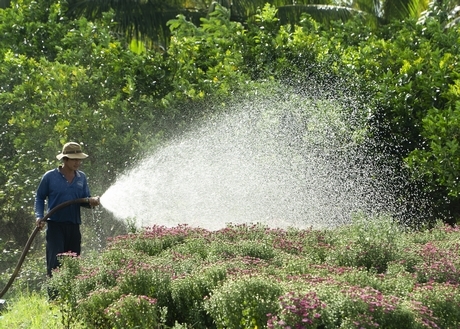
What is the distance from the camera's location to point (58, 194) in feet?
28.8

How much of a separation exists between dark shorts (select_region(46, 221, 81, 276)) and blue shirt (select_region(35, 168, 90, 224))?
3.8 inches

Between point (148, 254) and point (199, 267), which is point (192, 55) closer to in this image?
point (148, 254)

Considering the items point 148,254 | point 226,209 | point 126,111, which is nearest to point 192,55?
point 126,111

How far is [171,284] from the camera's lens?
654cm

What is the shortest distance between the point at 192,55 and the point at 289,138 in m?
1.84

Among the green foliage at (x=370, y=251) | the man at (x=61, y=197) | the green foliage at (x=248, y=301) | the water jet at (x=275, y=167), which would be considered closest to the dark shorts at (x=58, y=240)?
the man at (x=61, y=197)

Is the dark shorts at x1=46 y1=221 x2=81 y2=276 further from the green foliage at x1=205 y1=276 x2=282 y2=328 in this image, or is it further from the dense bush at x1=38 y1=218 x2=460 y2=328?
the green foliage at x1=205 y1=276 x2=282 y2=328

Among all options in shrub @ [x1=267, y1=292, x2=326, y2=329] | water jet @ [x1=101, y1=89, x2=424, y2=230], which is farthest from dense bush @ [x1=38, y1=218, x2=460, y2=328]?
water jet @ [x1=101, y1=89, x2=424, y2=230]

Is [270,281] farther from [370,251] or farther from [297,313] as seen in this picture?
[370,251]

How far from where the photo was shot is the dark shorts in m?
8.77

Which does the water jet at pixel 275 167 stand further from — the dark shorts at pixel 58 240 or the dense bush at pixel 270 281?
the dense bush at pixel 270 281

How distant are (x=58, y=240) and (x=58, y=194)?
0.43m

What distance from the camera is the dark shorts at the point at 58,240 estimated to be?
8766 millimetres

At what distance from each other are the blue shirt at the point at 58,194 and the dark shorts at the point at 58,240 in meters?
0.10
